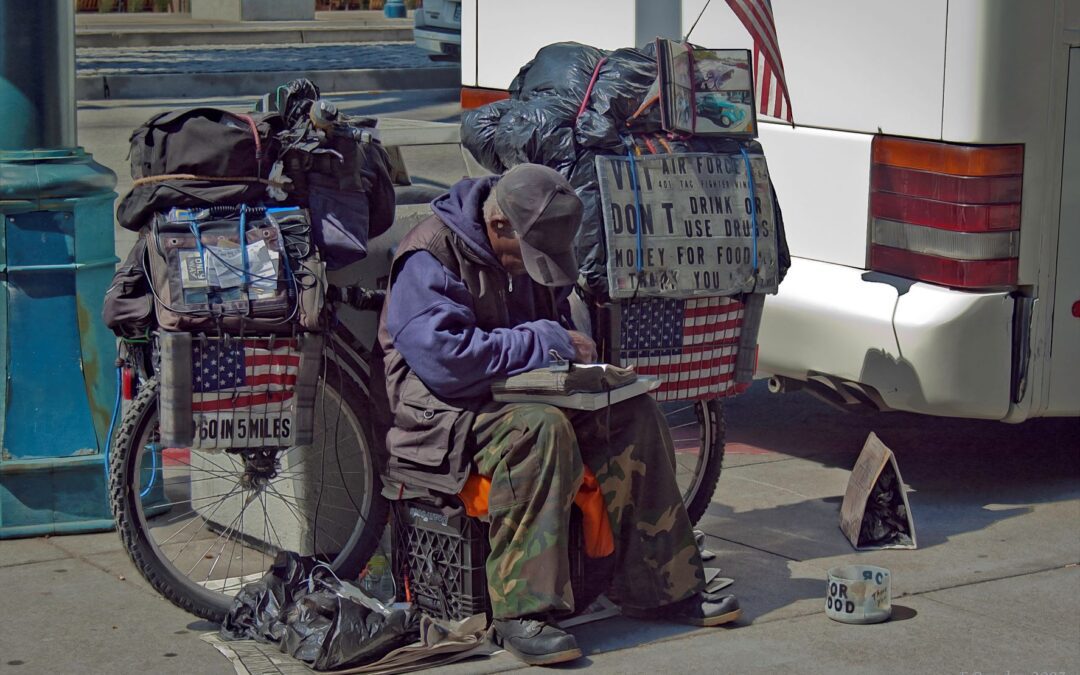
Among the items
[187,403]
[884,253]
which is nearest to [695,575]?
[187,403]

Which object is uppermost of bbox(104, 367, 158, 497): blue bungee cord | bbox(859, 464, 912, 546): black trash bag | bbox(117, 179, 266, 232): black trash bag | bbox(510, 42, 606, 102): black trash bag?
bbox(510, 42, 606, 102): black trash bag

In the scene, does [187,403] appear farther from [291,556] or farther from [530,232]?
[530,232]

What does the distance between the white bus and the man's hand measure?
161cm

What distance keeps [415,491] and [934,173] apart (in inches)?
93.2

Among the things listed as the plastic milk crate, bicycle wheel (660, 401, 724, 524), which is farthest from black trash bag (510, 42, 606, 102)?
the plastic milk crate

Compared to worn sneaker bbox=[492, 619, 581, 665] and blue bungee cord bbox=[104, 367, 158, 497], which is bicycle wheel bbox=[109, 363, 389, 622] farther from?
worn sneaker bbox=[492, 619, 581, 665]

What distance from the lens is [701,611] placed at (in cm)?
454

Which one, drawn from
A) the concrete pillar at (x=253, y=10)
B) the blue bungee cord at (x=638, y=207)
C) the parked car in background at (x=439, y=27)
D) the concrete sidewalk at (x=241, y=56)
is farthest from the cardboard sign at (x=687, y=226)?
the concrete pillar at (x=253, y=10)

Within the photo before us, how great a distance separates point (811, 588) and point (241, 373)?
1.94m

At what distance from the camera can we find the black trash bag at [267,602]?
14.4 ft

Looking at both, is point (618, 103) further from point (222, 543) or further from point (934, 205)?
point (222, 543)

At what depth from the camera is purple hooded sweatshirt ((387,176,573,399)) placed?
13.9 feet

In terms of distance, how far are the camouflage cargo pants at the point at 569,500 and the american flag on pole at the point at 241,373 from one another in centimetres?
56

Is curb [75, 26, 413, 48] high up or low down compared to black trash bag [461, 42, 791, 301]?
up
